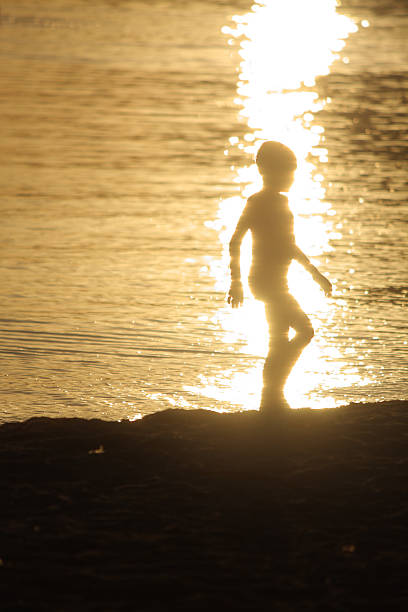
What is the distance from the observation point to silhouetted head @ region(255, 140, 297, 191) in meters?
6.80

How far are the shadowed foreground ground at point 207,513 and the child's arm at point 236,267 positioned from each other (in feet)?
2.63

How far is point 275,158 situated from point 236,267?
71cm

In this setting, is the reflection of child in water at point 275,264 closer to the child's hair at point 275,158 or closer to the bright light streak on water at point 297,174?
the child's hair at point 275,158

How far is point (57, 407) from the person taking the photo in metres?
8.98

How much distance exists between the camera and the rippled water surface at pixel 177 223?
9719 mm

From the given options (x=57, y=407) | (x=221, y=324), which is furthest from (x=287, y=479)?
(x=221, y=324)

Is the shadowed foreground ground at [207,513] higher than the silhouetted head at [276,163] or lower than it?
lower

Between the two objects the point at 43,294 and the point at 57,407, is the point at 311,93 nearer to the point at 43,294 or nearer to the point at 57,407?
the point at 43,294

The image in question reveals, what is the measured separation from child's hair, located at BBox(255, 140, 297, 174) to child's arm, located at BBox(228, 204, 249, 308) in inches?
12.1

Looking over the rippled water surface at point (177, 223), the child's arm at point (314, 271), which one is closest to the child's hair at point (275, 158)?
the child's arm at point (314, 271)

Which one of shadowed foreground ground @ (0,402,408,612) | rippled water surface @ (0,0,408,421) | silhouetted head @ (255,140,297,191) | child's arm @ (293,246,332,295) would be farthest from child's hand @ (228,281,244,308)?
rippled water surface @ (0,0,408,421)

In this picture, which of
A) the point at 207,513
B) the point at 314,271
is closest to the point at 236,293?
the point at 314,271

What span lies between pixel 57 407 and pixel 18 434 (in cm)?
196

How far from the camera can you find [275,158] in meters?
6.81
